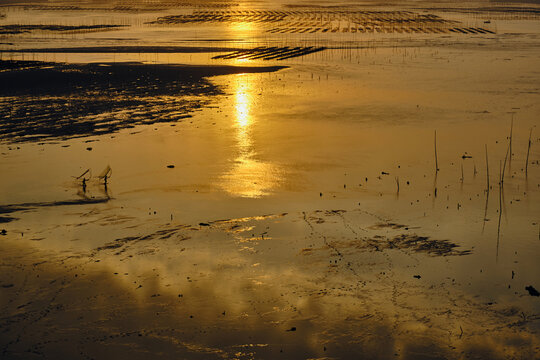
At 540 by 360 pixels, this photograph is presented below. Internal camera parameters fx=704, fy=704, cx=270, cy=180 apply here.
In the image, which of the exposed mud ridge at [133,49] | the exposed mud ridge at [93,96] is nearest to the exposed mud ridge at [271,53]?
the exposed mud ridge at [133,49]

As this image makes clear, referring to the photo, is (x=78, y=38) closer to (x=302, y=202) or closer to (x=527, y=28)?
(x=527, y=28)

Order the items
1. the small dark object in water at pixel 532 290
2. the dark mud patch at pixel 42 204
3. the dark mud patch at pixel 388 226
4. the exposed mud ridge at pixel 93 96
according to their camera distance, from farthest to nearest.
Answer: the exposed mud ridge at pixel 93 96, the dark mud patch at pixel 42 204, the dark mud patch at pixel 388 226, the small dark object in water at pixel 532 290

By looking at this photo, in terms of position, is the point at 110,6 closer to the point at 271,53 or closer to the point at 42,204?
the point at 271,53

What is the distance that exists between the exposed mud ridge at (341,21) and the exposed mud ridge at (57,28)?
8.68 m

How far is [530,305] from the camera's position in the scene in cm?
1048

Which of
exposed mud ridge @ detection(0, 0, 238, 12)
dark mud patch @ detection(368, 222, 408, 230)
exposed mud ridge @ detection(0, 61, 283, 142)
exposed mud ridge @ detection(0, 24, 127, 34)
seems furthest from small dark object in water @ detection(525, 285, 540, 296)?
exposed mud ridge @ detection(0, 0, 238, 12)

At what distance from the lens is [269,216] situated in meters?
14.5

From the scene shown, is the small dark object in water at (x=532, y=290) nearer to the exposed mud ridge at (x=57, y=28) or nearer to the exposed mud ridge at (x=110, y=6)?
the exposed mud ridge at (x=57, y=28)

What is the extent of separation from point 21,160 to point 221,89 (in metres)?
13.6

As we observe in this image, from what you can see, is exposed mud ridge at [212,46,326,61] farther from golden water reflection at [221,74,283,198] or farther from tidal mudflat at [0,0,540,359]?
golden water reflection at [221,74,283,198]

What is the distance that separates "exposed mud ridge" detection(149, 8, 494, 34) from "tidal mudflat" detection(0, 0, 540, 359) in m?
31.6

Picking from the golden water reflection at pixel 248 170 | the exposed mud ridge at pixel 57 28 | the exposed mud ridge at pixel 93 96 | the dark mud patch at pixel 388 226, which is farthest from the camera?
the exposed mud ridge at pixel 57 28

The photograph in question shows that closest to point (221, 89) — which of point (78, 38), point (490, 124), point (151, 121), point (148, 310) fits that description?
point (151, 121)

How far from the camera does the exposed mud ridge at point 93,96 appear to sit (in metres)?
23.3
